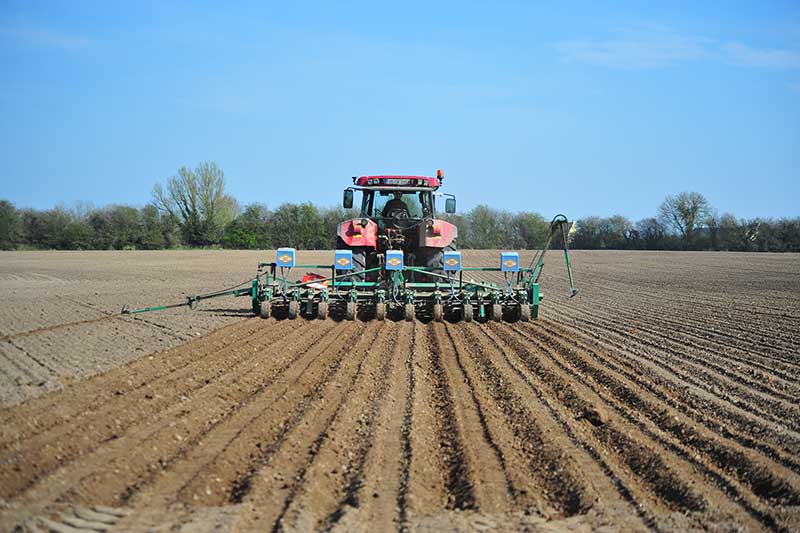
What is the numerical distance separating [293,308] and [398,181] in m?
3.45

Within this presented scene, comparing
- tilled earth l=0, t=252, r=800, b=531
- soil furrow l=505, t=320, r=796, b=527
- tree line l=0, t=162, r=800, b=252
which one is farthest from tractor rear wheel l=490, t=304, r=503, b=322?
tree line l=0, t=162, r=800, b=252

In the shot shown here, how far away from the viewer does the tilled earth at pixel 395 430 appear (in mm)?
3945

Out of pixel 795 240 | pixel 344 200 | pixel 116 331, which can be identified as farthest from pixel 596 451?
pixel 795 240

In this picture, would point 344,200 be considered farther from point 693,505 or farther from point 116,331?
point 693,505

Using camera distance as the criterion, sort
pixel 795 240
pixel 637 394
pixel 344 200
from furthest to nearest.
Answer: pixel 795 240 < pixel 344 200 < pixel 637 394

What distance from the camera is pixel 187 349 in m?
8.88

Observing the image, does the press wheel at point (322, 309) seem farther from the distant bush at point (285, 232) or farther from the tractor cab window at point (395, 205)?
the distant bush at point (285, 232)

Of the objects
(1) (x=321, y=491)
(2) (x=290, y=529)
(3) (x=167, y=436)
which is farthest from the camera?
(3) (x=167, y=436)

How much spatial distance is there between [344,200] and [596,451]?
9107 millimetres

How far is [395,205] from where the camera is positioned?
14.3 meters

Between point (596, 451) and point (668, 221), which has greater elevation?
point (668, 221)

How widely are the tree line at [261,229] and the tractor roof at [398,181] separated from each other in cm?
4175

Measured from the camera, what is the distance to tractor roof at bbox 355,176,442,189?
1408cm

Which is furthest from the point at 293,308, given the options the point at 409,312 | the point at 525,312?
the point at 525,312
